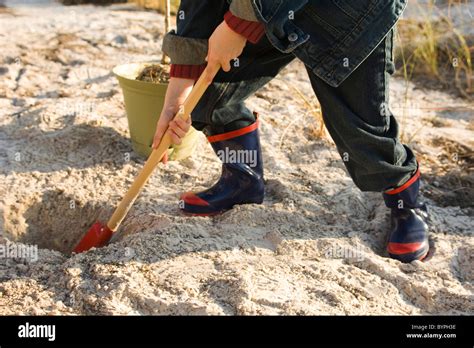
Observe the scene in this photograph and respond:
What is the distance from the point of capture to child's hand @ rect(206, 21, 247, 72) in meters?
2.01

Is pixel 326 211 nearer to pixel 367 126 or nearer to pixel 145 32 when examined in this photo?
pixel 367 126

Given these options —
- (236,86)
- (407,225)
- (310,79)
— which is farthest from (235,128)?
(407,225)

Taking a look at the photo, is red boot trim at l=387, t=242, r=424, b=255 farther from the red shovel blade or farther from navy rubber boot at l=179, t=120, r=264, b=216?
the red shovel blade

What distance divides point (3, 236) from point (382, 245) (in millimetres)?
1374

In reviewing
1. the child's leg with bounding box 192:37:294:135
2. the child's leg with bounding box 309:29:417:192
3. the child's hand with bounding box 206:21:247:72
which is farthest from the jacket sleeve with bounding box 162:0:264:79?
the child's leg with bounding box 309:29:417:192

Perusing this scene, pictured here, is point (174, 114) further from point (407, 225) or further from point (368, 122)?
point (407, 225)

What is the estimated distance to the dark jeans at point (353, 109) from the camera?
7.18 ft

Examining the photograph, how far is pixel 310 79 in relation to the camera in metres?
2.26

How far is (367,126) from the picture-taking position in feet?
7.33

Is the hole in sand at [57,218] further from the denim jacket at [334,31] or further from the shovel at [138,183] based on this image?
the denim jacket at [334,31]

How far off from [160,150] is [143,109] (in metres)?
0.71

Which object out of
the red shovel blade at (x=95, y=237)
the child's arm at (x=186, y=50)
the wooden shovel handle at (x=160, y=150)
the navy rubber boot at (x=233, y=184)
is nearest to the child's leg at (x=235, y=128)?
the navy rubber boot at (x=233, y=184)

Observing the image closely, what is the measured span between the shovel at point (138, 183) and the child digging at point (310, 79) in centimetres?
4
